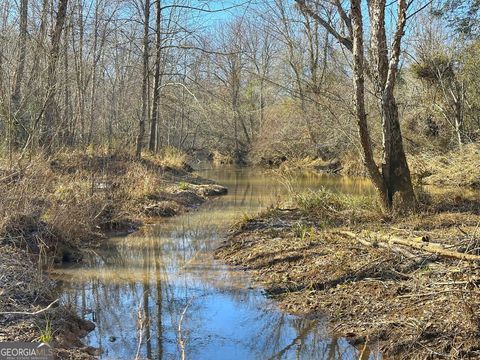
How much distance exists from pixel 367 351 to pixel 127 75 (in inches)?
954

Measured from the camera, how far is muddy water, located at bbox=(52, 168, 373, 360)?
523cm

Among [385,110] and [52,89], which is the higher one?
[52,89]

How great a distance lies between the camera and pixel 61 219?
9.27m

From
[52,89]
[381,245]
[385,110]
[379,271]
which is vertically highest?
[52,89]

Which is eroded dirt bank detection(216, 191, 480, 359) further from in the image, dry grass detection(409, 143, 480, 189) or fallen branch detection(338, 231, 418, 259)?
dry grass detection(409, 143, 480, 189)

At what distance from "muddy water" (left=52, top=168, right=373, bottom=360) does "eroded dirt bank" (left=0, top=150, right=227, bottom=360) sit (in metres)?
0.42

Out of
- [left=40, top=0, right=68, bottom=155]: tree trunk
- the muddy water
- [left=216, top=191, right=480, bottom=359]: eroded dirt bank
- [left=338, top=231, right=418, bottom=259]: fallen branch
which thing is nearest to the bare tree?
[left=216, top=191, right=480, bottom=359]: eroded dirt bank

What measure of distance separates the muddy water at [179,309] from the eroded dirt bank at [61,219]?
1.39ft

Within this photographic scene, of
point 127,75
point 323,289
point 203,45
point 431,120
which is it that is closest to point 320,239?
point 323,289

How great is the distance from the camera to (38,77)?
11.1 meters

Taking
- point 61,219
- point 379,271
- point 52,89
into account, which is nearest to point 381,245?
point 379,271
